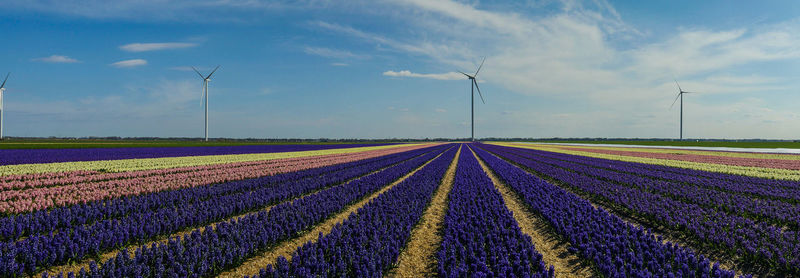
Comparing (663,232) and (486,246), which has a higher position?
(486,246)

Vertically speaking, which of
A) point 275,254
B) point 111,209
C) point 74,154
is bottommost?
point 275,254

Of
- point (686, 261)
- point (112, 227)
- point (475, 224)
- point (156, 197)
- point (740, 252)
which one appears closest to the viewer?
point (686, 261)

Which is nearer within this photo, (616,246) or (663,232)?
(616,246)

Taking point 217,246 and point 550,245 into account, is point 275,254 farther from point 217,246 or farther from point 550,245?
point 550,245

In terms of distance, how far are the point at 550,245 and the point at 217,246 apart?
829 cm

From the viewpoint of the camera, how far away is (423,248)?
31.2 ft

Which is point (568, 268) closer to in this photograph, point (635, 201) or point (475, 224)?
point (475, 224)

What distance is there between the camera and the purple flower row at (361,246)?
23.0 feet

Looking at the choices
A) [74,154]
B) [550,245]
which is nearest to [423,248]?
[550,245]

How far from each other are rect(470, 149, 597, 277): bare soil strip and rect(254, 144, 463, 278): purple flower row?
347cm

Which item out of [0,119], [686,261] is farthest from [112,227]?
[0,119]

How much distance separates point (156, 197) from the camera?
14203 millimetres

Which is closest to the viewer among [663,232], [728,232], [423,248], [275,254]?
[275,254]

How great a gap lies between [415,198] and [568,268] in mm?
7182
